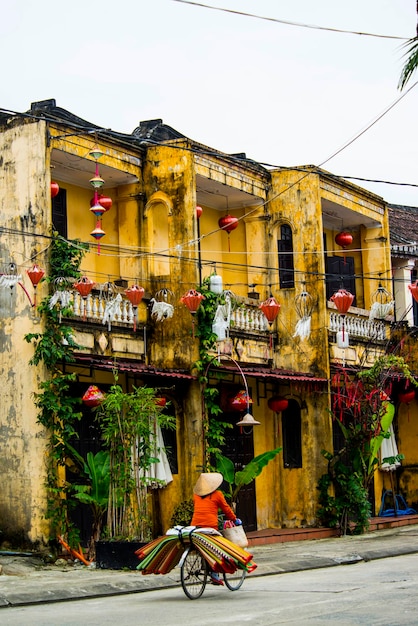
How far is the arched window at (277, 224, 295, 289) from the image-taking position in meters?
24.5

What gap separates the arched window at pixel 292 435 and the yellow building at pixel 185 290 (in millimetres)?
33

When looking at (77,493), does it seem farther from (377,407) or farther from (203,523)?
(377,407)

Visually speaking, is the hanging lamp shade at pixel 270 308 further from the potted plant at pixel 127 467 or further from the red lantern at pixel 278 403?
the potted plant at pixel 127 467

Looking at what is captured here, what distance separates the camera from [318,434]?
23859 mm

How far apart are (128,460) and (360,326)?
421 inches

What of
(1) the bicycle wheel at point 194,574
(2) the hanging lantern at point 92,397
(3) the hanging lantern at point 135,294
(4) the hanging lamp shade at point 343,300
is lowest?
(1) the bicycle wheel at point 194,574

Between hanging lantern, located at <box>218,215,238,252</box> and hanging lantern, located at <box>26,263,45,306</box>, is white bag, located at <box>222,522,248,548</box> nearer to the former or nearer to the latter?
hanging lantern, located at <box>26,263,45,306</box>

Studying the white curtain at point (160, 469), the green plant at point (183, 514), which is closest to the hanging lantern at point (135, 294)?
the white curtain at point (160, 469)

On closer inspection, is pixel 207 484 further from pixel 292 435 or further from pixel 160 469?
pixel 292 435

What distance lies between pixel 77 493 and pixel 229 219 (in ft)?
26.2

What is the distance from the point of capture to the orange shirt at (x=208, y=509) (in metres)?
13.4

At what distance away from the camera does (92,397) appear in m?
18.1

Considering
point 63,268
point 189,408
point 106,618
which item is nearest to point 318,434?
point 189,408

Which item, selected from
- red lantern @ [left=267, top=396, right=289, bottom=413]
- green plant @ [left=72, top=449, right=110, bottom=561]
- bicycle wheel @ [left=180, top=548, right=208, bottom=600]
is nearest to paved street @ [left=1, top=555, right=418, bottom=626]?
bicycle wheel @ [left=180, top=548, right=208, bottom=600]
